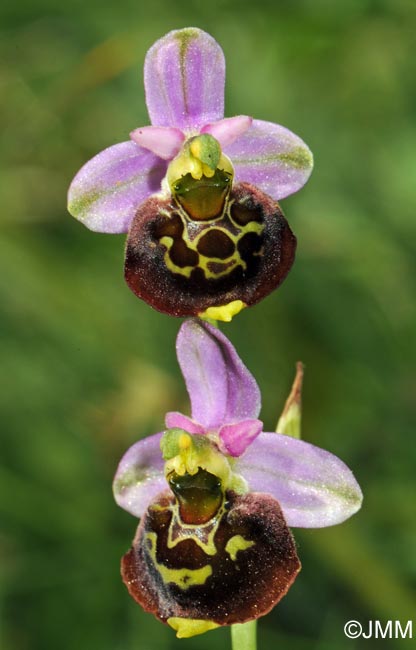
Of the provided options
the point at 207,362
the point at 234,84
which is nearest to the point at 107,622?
the point at 207,362

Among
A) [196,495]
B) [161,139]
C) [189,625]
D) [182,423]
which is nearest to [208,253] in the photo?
[161,139]

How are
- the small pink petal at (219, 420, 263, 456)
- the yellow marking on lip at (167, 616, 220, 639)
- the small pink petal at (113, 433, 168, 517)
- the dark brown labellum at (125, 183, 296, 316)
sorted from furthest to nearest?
the small pink petal at (113, 433, 168, 517) < the small pink petal at (219, 420, 263, 456) < the dark brown labellum at (125, 183, 296, 316) < the yellow marking on lip at (167, 616, 220, 639)

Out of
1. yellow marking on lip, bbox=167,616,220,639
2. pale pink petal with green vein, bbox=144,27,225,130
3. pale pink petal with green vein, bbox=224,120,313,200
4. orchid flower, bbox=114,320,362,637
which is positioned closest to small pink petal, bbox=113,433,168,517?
orchid flower, bbox=114,320,362,637

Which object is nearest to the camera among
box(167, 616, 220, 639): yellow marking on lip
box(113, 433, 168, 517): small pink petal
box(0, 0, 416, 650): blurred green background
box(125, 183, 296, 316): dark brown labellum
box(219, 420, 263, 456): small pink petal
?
box(167, 616, 220, 639): yellow marking on lip

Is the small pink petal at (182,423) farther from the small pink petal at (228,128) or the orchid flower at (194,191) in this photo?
the small pink petal at (228,128)

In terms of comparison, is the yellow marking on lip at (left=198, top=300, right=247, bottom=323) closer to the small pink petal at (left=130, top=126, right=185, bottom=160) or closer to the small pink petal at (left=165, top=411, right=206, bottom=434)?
the small pink petal at (left=165, top=411, right=206, bottom=434)

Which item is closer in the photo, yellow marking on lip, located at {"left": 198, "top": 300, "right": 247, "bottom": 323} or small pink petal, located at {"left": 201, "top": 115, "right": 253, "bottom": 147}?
yellow marking on lip, located at {"left": 198, "top": 300, "right": 247, "bottom": 323}

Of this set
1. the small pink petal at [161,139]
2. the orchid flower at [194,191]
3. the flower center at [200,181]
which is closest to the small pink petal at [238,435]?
the orchid flower at [194,191]
